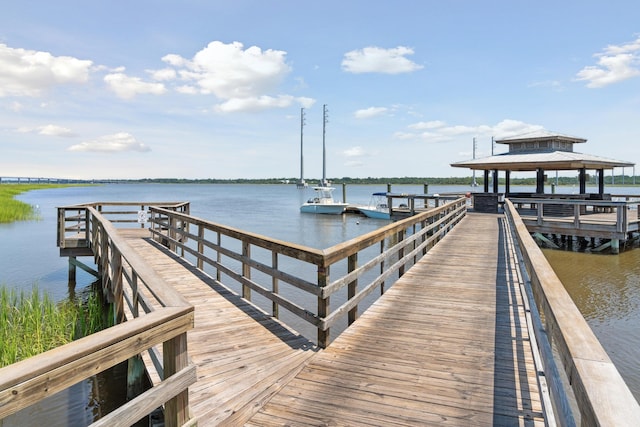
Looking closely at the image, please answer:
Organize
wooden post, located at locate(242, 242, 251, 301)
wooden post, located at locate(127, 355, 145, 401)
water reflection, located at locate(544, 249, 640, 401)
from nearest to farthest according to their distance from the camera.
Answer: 1. wooden post, located at locate(127, 355, 145, 401)
2. wooden post, located at locate(242, 242, 251, 301)
3. water reflection, located at locate(544, 249, 640, 401)

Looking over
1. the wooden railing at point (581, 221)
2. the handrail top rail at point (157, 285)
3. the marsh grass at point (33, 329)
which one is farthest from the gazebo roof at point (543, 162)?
the handrail top rail at point (157, 285)

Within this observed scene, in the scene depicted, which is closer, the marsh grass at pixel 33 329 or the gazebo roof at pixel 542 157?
the marsh grass at pixel 33 329

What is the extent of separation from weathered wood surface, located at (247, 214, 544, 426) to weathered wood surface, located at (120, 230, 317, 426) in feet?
0.49

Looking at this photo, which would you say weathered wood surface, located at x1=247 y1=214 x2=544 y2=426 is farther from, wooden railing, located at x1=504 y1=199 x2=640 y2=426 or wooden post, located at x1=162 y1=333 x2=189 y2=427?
wooden railing, located at x1=504 y1=199 x2=640 y2=426

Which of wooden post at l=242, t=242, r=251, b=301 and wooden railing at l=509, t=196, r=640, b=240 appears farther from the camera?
wooden railing at l=509, t=196, r=640, b=240

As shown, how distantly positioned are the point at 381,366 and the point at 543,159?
18476 millimetres

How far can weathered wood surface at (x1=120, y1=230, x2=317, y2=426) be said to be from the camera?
2963 millimetres

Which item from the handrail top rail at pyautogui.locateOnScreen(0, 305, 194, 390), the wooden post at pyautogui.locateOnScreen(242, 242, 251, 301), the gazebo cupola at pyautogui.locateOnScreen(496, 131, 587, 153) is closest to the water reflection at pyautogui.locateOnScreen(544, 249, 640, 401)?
the wooden post at pyautogui.locateOnScreen(242, 242, 251, 301)

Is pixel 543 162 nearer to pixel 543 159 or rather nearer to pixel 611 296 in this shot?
pixel 543 159

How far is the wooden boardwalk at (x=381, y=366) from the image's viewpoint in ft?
9.40

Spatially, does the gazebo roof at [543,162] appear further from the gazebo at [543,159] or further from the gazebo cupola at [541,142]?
the gazebo cupola at [541,142]

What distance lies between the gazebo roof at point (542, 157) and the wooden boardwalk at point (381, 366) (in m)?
15.0

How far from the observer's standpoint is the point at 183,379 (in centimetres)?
224

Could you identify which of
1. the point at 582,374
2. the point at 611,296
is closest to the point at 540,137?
the point at 611,296
